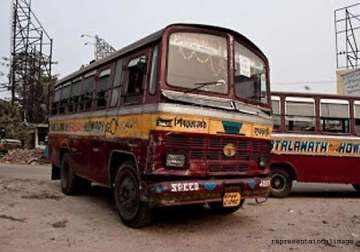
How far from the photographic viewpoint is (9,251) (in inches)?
211

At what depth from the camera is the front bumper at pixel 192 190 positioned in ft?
19.2

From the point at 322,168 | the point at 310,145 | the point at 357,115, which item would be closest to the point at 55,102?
the point at 310,145

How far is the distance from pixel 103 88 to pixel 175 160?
2.88 m

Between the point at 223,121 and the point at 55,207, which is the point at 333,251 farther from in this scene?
the point at 55,207

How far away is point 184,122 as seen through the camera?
19.6ft

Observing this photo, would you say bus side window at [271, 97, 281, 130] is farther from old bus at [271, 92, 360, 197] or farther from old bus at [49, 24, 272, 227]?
old bus at [49, 24, 272, 227]

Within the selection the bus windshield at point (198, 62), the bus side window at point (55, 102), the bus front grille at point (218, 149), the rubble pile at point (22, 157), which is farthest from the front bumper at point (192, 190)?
the rubble pile at point (22, 157)

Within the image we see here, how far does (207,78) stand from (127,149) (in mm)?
1637

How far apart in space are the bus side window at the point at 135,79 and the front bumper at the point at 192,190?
1438 mm

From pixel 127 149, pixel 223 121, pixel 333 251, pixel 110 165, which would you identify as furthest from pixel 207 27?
pixel 333 251

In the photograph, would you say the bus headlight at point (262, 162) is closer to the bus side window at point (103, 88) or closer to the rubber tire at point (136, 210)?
the rubber tire at point (136, 210)

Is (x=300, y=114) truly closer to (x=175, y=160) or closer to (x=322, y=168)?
(x=322, y=168)

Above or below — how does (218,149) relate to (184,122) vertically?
below

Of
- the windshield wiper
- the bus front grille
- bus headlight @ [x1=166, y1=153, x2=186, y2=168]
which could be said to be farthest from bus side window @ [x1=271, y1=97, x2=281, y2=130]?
bus headlight @ [x1=166, y1=153, x2=186, y2=168]
